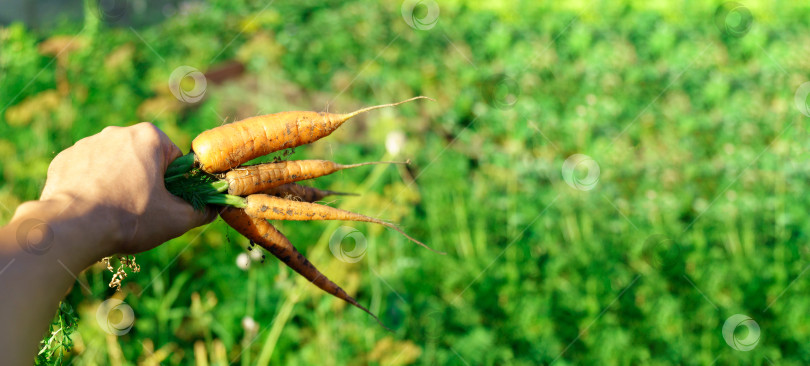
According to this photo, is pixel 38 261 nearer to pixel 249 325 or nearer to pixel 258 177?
pixel 258 177

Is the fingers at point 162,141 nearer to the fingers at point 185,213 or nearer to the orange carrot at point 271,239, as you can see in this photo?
the fingers at point 185,213

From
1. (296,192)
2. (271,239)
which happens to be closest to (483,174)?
(296,192)

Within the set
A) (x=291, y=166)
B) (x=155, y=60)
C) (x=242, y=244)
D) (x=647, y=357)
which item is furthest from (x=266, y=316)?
(x=155, y=60)

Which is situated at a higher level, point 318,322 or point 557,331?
point 318,322

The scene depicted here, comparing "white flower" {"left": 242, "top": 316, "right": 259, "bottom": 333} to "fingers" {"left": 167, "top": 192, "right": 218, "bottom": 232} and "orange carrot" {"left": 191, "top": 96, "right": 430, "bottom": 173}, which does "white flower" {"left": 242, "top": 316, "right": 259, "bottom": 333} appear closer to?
"orange carrot" {"left": 191, "top": 96, "right": 430, "bottom": 173}

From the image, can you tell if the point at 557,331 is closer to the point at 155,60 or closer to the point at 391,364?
the point at 391,364
